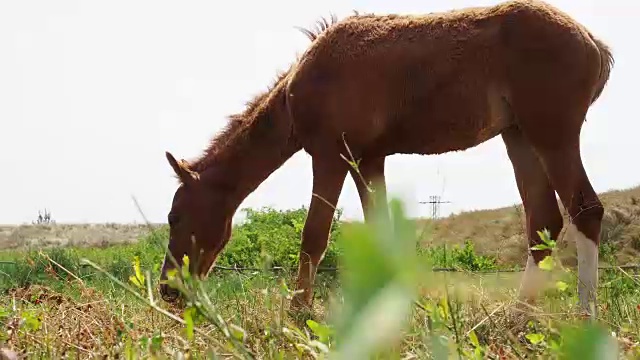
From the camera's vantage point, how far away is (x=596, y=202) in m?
4.68

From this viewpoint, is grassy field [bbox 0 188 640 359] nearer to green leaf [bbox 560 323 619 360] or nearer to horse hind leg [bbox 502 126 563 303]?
green leaf [bbox 560 323 619 360]

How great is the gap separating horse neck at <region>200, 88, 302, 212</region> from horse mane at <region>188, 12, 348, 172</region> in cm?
1

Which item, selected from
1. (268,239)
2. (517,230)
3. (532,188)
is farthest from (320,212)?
(517,230)

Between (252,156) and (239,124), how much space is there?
1.08ft

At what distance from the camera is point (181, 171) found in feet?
19.6

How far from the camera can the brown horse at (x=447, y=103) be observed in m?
4.79

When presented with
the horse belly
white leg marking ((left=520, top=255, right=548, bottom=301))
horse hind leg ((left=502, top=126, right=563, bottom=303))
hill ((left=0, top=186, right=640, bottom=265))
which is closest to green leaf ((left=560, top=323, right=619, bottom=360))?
white leg marking ((left=520, top=255, right=548, bottom=301))

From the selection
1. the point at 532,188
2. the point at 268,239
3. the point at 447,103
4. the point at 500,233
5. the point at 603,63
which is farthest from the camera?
the point at 500,233

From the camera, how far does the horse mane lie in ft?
19.6

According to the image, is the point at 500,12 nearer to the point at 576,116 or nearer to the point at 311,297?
the point at 576,116

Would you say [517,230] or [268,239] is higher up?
[517,230]

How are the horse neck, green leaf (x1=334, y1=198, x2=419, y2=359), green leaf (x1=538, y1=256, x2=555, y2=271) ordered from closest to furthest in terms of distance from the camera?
1. green leaf (x1=334, y1=198, x2=419, y2=359)
2. green leaf (x1=538, y1=256, x2=555, y2=271)
3. the horse neck

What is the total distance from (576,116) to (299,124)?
1890 millimetres

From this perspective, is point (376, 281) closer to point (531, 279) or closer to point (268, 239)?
point (531, 279)
